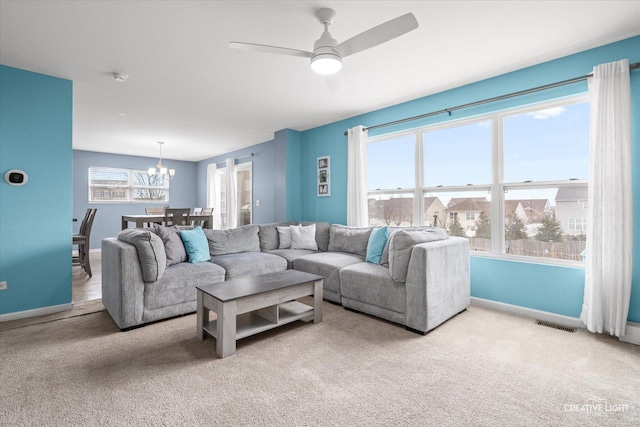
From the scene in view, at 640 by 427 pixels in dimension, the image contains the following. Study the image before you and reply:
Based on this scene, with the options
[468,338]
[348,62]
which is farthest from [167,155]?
[468,338]

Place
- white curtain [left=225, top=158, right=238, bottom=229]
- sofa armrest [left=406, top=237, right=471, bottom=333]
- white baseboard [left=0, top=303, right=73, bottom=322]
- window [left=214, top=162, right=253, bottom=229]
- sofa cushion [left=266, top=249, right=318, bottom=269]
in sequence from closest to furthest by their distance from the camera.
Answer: sofa armrest [left=406, top=237, right=471, bottom=333]
white baseboard [left=0, top=303, right=73, bottom=322]
sofa cushion [left=266, top=249, right=318, bottom=269]
window [left=214, top=162, right=253, bottom=229]
white curtain [left=225, top=158, right=238, bottom=229]

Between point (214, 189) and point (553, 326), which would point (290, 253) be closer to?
point (553, 326)

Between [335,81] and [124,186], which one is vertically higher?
[335,81]

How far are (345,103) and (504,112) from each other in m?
2.00

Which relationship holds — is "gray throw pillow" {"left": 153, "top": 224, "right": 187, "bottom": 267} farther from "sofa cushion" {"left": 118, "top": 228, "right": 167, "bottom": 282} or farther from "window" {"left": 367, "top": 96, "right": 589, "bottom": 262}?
"window" {"left": 367, "top": 96, "right": 589, "bottom": 262}

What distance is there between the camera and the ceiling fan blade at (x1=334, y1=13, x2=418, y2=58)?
1.87 metres

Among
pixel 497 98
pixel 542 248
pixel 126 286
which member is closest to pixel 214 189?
pixel 126 286

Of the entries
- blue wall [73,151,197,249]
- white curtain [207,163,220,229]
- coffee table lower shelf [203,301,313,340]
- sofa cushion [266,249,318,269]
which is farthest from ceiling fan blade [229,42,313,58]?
blue wall [73,151,197,249]

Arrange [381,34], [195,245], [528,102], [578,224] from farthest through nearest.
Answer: [195,245] < [528,102] < [578,224] < [381,34]

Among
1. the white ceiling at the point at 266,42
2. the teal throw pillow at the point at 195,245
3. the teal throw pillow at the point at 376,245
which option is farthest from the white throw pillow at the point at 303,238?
the white ceiling at the point at 266,42

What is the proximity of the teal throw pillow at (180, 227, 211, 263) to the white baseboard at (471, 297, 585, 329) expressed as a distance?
320 centimetres

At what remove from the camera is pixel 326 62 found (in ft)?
7.09

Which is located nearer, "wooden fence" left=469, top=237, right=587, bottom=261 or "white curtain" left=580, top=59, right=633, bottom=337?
"white curtain" left=580, top=59, right=633, bottom=337

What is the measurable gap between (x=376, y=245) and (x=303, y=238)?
141cm
